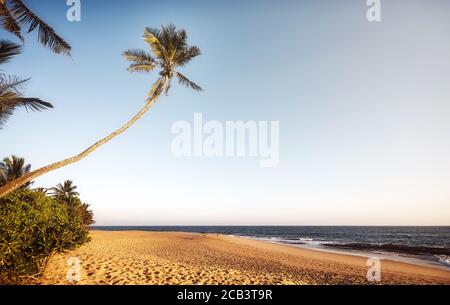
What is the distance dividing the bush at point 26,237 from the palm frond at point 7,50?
4.19m

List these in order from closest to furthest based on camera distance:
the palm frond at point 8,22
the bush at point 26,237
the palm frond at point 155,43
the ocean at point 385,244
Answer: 1. the bush at point 26,237
2. the palm frond at point 8,22
3. the palm frond at point 155,43
4. the ocean at point 385,244

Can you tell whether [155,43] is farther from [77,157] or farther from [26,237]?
[26,237]

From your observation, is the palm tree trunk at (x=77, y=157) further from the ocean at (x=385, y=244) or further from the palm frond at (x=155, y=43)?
the ocean at (x=385, y=244)

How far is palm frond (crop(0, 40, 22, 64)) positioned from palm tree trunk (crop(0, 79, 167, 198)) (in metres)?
3.20

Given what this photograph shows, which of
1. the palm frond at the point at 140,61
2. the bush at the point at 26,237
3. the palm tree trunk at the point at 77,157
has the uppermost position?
the palm frond at the point at 140,61

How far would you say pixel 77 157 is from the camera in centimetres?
799

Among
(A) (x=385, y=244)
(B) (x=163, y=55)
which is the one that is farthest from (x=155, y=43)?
(A) (x=385, y=244)

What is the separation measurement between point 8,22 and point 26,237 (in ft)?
19.1

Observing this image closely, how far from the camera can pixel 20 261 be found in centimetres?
582

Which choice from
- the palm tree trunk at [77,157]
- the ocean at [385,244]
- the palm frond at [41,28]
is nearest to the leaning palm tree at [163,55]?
the palm tree trunk at [77,157]

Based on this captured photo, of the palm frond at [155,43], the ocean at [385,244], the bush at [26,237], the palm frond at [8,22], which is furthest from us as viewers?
the ocean at [385,244]

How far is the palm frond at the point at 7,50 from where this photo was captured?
629 centimetres

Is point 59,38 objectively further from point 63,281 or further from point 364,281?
point 364,281

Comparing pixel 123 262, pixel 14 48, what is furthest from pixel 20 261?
pixel 14 48
